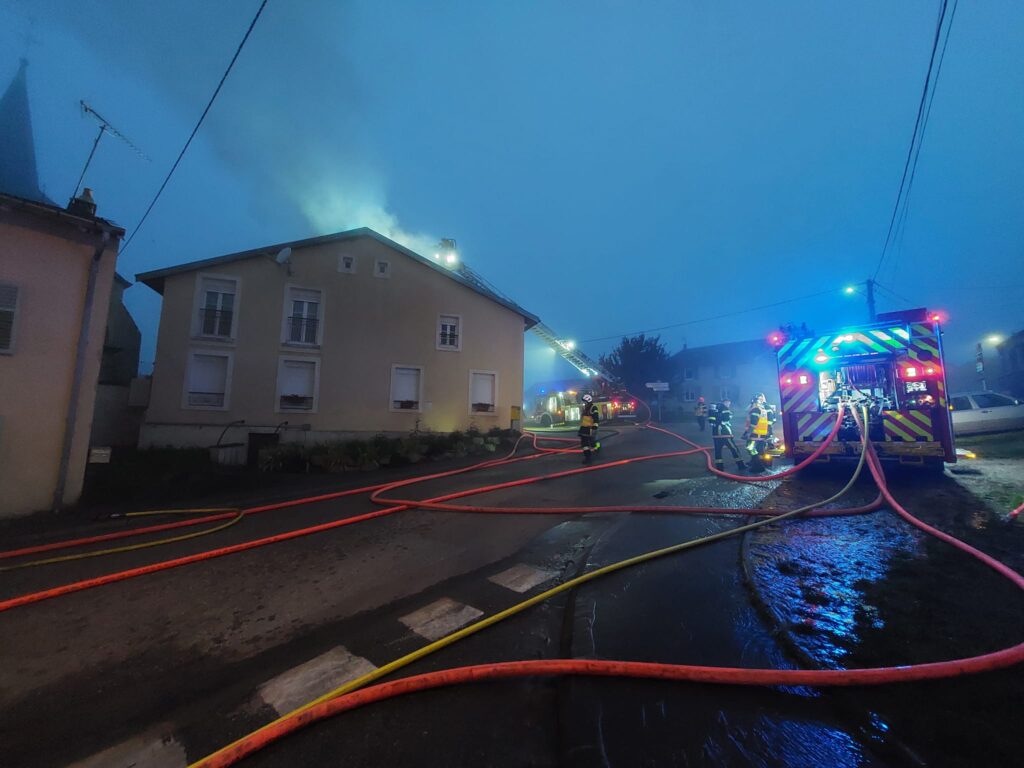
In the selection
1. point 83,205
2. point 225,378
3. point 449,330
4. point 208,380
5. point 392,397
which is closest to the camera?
point 83,205

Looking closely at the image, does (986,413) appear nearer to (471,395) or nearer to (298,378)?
(471,395)

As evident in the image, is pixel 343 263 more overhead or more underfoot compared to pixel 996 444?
more overhead

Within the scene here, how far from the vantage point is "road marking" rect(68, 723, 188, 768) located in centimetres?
169

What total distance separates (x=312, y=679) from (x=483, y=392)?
597 inches

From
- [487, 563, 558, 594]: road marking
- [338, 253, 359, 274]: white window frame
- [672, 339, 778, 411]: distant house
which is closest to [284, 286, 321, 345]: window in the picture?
[338, 253, 359, 274]: white window frame

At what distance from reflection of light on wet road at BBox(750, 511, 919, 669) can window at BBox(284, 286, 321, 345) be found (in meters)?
15.3

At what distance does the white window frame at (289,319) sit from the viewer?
14.6 m

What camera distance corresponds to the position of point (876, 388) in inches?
270

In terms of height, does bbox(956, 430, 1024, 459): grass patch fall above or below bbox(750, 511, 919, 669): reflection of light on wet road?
above

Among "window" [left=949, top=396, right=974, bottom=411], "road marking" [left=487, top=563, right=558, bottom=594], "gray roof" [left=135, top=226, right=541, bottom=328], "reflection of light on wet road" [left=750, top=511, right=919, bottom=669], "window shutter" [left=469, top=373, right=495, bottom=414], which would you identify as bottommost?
"road marking" [left=487, top=563, right=558, bottom=594]

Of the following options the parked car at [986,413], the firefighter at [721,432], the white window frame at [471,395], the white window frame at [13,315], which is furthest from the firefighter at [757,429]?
the white window frame at [13,315]

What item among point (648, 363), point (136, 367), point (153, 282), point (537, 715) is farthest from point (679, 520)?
point (648, 363)

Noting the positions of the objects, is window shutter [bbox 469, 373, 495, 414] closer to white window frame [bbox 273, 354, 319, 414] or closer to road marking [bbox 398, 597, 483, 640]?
white window frame [bbox 273, 354, 319, 414]

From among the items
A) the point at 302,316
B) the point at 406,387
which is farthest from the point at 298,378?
the point at 406,387
